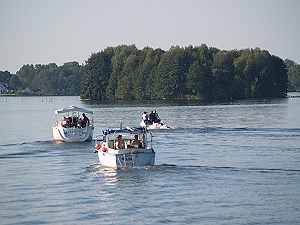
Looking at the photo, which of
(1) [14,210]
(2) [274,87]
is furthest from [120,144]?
(2) [274,87]

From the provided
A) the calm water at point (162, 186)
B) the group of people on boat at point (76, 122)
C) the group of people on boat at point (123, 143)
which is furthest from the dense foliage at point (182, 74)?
the group of people on boat at point (123, 143)

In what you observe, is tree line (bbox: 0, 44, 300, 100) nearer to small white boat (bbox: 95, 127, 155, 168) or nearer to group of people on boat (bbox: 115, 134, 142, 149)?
small white boat (bbox: 95, 127, 155, 168)

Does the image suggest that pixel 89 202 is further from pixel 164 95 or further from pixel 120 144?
pixel 164 95

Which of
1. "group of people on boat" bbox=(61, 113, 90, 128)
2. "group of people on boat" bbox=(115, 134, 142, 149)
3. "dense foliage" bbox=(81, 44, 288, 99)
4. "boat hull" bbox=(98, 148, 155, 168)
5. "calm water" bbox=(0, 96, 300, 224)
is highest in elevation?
"dense foliage" bbox=(81, 44, 288, 99)

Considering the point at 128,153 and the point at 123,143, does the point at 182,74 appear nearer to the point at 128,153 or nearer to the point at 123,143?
the point at 123,143

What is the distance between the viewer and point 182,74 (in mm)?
156875

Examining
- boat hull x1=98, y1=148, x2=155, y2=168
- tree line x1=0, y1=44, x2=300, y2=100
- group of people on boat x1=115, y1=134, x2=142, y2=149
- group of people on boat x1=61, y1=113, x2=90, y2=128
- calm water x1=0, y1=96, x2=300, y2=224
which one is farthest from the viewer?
tree line x1=0, y1=44, x2=300, y2=100

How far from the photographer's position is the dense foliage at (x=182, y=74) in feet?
510

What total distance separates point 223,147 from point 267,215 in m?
20.4

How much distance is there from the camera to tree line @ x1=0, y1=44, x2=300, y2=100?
15538cm

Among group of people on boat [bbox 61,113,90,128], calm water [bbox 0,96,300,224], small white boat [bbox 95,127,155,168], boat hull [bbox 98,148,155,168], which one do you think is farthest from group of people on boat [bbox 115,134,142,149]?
group of people on boat [bbox 61,113,90,128]

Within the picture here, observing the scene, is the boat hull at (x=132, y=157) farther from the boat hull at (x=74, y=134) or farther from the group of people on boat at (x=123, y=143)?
the boat hull at (x=74, y=134)

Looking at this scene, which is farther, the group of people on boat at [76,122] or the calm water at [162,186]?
the group of people on boat at [76,122]

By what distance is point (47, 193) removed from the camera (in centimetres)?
2778
